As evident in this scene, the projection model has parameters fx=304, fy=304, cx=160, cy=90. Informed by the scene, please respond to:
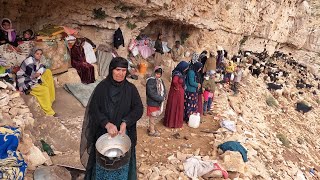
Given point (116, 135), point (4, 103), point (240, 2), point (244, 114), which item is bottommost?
point (244, 114)

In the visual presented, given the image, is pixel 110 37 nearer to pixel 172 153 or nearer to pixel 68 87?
pixel 68 87

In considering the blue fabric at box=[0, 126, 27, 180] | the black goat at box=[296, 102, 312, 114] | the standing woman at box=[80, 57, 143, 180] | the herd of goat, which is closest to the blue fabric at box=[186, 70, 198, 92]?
the standing woman at box=[80, 57, 143, 180]

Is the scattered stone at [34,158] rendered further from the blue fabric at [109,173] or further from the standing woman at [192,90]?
the standing woman at [192,90]

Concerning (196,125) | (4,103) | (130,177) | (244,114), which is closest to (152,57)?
(244,114)

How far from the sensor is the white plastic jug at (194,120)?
21.4 ft

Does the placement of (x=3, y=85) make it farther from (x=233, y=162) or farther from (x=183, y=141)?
(x=233, y=162)

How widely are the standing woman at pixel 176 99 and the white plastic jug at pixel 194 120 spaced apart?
0.81 feet

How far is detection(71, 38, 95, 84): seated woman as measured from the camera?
779 cm

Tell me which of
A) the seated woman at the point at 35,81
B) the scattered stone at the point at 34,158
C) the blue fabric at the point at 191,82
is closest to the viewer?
the scattered stone at the point at 34,158

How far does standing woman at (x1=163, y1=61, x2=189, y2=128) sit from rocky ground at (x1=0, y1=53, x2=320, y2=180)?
19 centimetres

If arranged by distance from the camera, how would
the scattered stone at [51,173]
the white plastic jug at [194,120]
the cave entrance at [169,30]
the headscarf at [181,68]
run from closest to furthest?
the scattered stone at [51,173] < the headscarf at [181,68] < the white plastic jug at [194,120] < the cave entrance at [169,30]

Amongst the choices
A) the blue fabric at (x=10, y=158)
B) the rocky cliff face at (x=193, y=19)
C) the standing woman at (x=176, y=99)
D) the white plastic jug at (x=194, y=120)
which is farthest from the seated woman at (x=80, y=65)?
the blue fabric at (x=10, y=158)

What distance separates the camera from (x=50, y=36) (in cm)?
726

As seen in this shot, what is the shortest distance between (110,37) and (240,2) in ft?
25.6
